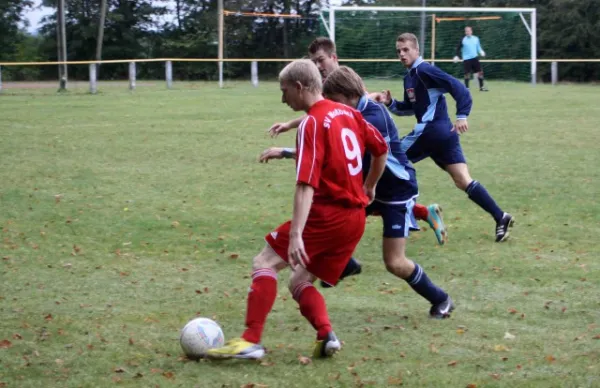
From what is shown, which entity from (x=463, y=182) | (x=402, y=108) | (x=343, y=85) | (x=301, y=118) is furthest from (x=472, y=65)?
(x=343, y=85)

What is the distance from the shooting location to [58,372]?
492 centimetres

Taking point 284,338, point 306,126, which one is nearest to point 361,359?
point 284,338

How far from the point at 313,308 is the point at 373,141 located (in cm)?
95

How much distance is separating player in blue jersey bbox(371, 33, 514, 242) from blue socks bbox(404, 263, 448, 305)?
2.50 meters

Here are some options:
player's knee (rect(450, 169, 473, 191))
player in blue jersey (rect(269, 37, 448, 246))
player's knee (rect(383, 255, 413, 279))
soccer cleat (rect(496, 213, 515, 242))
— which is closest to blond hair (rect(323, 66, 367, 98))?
player in blue jersey (rect(269, 37, 448, 246))

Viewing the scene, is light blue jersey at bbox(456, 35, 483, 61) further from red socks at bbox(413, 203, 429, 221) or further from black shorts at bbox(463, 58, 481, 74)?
red socks at bbox(413, 203, 429, 221)

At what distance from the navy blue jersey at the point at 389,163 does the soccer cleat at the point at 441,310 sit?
0.69m

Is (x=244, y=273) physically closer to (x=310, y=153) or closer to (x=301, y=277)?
(x=301, y=277)

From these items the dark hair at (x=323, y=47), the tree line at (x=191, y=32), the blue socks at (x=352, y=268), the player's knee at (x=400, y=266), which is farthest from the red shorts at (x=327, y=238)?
the tree line at (x=191, y=32)

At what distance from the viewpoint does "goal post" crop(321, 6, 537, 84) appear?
108 feet

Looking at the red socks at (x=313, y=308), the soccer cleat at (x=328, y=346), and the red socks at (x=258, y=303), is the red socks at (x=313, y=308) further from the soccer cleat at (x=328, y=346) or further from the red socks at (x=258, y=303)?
the red socks at (x=258, y=303)

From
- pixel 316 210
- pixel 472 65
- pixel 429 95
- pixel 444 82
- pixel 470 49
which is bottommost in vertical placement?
pixel 316 210

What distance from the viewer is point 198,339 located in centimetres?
504

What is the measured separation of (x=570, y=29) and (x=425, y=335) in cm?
3797
